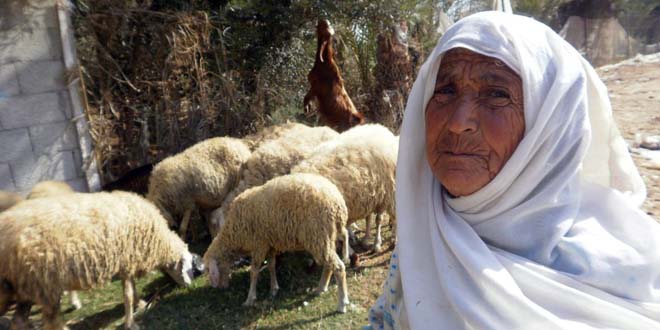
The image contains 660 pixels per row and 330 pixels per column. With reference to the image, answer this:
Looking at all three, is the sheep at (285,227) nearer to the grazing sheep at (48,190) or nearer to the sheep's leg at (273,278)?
the sheep's leg at (273,278)

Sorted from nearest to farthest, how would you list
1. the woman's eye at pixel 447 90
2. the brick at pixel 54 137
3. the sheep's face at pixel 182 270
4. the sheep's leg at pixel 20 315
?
the woman's eye at pixel 447 90, the sheep's leg at pixel 20 315, the sheep's face at pixel 182 270, the brick at pixel 54 137

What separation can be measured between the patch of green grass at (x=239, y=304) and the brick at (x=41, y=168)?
2.14 meters

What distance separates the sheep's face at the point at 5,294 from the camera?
3.91 metres

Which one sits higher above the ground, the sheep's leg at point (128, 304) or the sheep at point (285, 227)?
the sheep at point (285, 227)

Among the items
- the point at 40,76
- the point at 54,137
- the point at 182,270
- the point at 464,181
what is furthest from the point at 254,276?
the point at 40,76

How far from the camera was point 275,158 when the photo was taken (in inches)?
246

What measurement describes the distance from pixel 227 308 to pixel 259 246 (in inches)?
28.8

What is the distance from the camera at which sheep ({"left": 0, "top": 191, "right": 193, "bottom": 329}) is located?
379cm

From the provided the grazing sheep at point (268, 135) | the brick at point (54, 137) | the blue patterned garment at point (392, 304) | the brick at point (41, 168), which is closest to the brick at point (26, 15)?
the brick at point (54, 137)

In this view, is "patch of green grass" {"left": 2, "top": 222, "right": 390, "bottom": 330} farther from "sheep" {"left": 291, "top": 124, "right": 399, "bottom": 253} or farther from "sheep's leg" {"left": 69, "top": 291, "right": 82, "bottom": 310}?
"sheep" {"left": 291, "top": 124, "right": 399, "bottom": 253}

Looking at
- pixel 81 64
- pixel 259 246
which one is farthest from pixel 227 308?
pixel 81 64

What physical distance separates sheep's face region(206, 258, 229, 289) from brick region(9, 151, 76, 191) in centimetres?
323

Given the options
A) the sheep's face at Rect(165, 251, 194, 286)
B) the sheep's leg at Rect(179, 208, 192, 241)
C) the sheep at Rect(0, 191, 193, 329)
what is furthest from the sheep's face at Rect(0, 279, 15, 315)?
the sheep's leg at Rect(179, 208, 192, 241)

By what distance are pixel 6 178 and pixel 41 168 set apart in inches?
17.1
